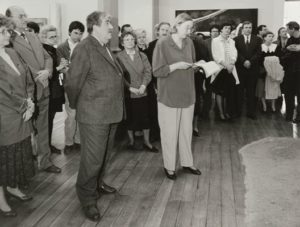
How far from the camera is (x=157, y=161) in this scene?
5020 mm

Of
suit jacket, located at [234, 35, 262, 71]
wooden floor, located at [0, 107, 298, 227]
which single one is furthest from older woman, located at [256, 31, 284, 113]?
wooden floor, located at [0, 107, 298, 227]

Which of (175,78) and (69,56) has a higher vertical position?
(69,56)

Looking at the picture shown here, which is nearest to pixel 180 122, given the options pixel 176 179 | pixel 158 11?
pixel 176 179

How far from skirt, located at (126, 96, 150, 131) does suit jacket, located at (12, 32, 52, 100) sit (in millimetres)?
1305

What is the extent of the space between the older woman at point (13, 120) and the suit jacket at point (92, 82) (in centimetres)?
40

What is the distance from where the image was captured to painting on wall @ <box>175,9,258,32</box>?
10.7 m

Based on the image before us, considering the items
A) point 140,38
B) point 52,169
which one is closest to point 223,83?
point 140,38

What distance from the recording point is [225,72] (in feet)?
23.9

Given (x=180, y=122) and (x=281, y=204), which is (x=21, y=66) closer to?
(x=180, y=122)

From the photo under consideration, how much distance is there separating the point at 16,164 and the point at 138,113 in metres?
2.24

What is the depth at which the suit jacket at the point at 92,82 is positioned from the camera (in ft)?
10.5

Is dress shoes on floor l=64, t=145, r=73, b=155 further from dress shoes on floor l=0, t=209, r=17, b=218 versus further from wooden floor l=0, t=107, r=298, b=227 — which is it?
dress shoes on floor l=0, t=209, r=17, b=218

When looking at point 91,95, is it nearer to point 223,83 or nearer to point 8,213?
point 8,213

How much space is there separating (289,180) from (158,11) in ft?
25.2
